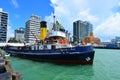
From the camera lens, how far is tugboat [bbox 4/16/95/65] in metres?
27.2

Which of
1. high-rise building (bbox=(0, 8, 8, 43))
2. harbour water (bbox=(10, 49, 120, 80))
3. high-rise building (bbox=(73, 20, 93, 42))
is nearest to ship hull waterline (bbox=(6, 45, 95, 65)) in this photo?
harbour water (bbox=(10, 49, 120, 80))

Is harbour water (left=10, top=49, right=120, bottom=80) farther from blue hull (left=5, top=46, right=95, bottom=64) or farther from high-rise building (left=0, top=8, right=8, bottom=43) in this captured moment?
high-rise building (left=0, top=8, right=8, bottom=43)

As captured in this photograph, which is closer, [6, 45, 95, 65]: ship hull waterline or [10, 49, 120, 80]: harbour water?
[10, 49, 120, 80]: harbour water

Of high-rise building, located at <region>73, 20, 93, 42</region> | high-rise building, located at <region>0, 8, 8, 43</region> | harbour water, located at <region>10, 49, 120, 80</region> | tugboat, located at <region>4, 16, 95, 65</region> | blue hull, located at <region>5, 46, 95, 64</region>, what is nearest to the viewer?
harbour water, located at <region>10, 49, 120, 80</region>

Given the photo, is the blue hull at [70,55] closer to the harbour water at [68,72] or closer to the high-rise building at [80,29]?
the harbour water at [68,72]

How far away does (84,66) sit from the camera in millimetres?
26375

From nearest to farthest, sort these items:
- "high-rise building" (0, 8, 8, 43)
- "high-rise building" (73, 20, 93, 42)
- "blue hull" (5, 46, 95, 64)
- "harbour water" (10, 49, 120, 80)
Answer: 1. "harbour water" (10, 49, 120, 80)
2. "blue hull" (5, 46, 95, 64)
3. "high-rise building" (0, 8, 8, 43)
4. "high-rise building" (73, 20, 93, 42)

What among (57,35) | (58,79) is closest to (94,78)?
(58,79)

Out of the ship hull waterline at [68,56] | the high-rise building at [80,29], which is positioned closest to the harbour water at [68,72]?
the ship hull waterline at [68,56]

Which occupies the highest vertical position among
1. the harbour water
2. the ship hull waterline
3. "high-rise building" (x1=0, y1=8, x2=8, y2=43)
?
"high-rise building" (x1=0, y1=8, x2=8, y2=43)

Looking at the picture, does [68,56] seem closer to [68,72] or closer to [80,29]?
[68,72]

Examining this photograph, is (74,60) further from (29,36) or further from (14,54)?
(29,36)

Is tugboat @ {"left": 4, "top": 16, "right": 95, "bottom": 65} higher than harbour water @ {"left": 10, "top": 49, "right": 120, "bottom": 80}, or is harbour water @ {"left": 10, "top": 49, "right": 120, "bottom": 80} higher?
tugboat @ {"left": 4, "top": 16, "right": 95, "bottom": 65}

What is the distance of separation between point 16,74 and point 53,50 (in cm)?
2112
